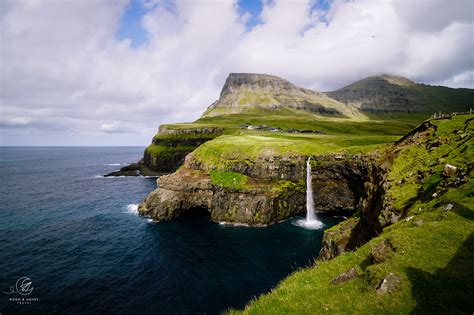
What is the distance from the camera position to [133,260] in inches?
1848

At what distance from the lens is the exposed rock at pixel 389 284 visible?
13.2 m

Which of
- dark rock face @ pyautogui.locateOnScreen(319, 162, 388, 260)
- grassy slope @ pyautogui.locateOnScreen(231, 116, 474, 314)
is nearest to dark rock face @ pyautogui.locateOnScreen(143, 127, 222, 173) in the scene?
dark rock face @ pyautogui.locateOnScreen(319, 162, 388, 260)

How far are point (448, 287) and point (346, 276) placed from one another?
500 cm

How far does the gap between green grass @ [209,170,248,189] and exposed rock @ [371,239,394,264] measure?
53.4 metres

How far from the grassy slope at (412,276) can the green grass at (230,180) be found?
5089cm

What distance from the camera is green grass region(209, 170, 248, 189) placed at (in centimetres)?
7093

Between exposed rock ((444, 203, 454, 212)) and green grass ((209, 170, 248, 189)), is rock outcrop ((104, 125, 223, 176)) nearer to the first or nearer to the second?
green grass ((209, 170, 248, 189))

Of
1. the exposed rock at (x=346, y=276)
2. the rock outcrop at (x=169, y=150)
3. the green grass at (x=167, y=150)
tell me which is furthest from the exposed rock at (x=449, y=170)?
the green grass at (x=167, y=150)

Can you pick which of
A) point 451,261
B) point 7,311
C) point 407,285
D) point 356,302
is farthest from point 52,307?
point 451,261

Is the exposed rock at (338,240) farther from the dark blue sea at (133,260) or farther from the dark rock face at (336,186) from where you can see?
the dark rock face at (336,186)

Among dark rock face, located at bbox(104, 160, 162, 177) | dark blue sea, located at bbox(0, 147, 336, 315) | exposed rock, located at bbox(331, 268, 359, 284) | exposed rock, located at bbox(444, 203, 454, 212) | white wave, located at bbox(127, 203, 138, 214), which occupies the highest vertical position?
exposed rock, located at bbox(444, 203, 454, 212)

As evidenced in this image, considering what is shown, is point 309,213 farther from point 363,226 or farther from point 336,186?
point 363,226

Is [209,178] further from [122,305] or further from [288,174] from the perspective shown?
[122,305]

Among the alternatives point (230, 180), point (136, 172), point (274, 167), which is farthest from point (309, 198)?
point (136, 172)
